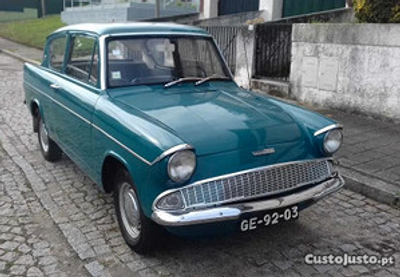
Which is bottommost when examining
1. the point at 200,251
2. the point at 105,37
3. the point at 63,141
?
the point at 200,251

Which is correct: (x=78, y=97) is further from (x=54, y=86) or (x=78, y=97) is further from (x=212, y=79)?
(x=212, y=79)

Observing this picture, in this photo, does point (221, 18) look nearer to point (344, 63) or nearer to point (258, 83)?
point (258, 83)

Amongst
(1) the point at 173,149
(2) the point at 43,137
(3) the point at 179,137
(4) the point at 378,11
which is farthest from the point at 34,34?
(1) the point at 173,149

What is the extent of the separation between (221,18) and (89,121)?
34.7ft

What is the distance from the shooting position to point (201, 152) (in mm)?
2967

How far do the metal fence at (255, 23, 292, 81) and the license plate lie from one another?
246 inches

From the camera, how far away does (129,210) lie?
347 cm

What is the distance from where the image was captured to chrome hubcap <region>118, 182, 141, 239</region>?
11.0 ft

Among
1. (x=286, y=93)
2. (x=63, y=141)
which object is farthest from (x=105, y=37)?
(x=286, y=93)

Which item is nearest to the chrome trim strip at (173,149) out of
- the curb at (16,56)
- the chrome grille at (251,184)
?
the chrome grille at (251,184)

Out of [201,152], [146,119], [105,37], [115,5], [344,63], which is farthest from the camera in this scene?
[115,5]

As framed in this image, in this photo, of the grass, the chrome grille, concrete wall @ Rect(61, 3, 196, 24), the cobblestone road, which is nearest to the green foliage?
the cobblestone road

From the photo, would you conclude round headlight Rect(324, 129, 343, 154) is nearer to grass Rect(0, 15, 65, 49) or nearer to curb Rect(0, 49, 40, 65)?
curb Rect(0, 49, 40, 65)

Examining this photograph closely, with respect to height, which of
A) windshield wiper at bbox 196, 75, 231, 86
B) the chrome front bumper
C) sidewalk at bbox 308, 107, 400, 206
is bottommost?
sidewalk at bbox 308, 107, 400, 206
